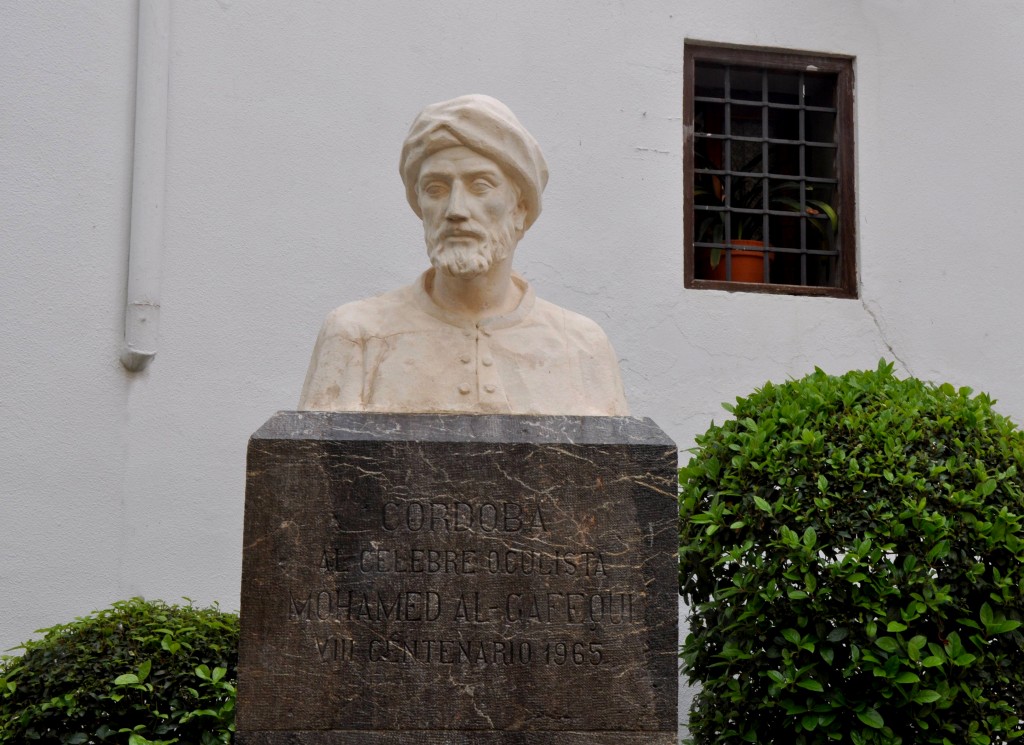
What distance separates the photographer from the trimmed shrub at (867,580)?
504 centimetres

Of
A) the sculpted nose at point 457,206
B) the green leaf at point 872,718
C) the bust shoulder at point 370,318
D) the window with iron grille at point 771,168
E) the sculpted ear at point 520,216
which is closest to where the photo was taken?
the sculpted nose at point 457,206

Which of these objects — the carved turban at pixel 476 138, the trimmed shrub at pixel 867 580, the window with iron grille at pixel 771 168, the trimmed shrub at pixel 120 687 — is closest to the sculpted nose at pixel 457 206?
the carved turban at pixel 476 138

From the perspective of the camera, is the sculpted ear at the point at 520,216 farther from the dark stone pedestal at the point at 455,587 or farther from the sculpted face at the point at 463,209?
the dark stone pedestal at the point at 455,587

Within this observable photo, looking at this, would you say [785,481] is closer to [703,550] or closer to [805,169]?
[703,550]

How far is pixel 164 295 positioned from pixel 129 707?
215cm

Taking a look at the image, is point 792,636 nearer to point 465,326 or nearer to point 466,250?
point 465,326

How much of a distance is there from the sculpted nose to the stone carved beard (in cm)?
3

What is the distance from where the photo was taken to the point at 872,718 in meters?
4.97

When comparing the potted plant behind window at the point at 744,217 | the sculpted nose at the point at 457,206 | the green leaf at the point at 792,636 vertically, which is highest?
the potted plant behind window at the point at 744,217

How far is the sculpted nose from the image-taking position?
4.20 meters

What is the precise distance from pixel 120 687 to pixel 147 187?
243 cm

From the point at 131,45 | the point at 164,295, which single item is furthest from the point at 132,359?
the point at 131,45

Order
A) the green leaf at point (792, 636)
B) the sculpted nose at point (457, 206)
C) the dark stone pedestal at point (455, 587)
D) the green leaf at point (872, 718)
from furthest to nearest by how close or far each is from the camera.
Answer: the green leaf at point (792, 636) < the green leaf at point (872, 718) < the sculpted nose at point (457, 206) < the dark stone pedestal at point (455, 587)

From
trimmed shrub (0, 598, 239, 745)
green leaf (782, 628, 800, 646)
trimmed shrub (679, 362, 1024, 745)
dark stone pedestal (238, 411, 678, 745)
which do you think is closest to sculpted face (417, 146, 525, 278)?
dark stone pedestal (238, 411, 678, 745)
